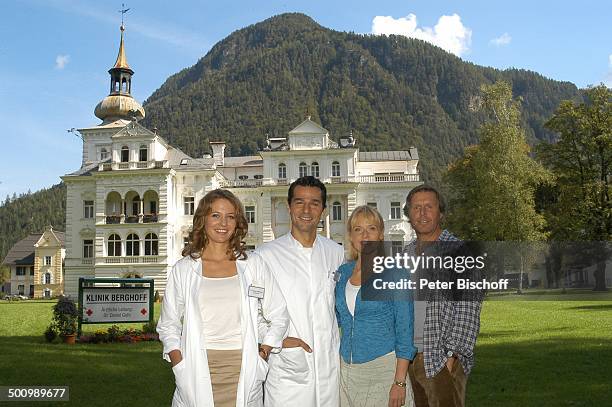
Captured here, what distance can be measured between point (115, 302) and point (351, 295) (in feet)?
38.1

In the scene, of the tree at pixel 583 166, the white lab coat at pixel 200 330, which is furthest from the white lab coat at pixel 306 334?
the tree at pixel 583 166

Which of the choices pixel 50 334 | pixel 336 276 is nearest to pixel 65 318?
pixel 50 334

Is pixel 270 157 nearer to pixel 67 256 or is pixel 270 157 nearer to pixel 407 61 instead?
pixel 67 256

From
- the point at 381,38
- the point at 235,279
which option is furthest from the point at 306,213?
the point at 381,38

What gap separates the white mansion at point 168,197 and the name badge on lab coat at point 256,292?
34662 millimetres

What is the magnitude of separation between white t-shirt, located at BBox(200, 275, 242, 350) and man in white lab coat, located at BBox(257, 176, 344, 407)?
1.17 ft

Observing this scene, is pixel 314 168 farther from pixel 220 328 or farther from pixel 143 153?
pixel 220 328

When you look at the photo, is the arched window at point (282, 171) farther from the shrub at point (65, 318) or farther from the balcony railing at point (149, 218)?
the shrub at point (65, 318)

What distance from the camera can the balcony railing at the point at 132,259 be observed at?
3872 cm

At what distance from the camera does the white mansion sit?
39.1m

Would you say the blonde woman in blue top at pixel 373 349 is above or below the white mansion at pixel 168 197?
below

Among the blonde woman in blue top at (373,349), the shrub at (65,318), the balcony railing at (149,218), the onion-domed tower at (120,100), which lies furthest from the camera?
the onion-domed tower at (120,100)

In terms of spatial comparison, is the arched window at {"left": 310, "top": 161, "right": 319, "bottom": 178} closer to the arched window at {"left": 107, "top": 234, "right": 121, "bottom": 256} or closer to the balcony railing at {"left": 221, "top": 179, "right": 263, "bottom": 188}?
the balcony railing at {"left": 221, "top": 179, "right": 263, "bottom": 188}

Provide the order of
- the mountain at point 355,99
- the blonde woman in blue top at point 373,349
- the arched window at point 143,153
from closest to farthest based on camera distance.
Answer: the blonde woman in blue top at point 373,349 < the arched window at point 143,153 < the mountain at point 355,99
